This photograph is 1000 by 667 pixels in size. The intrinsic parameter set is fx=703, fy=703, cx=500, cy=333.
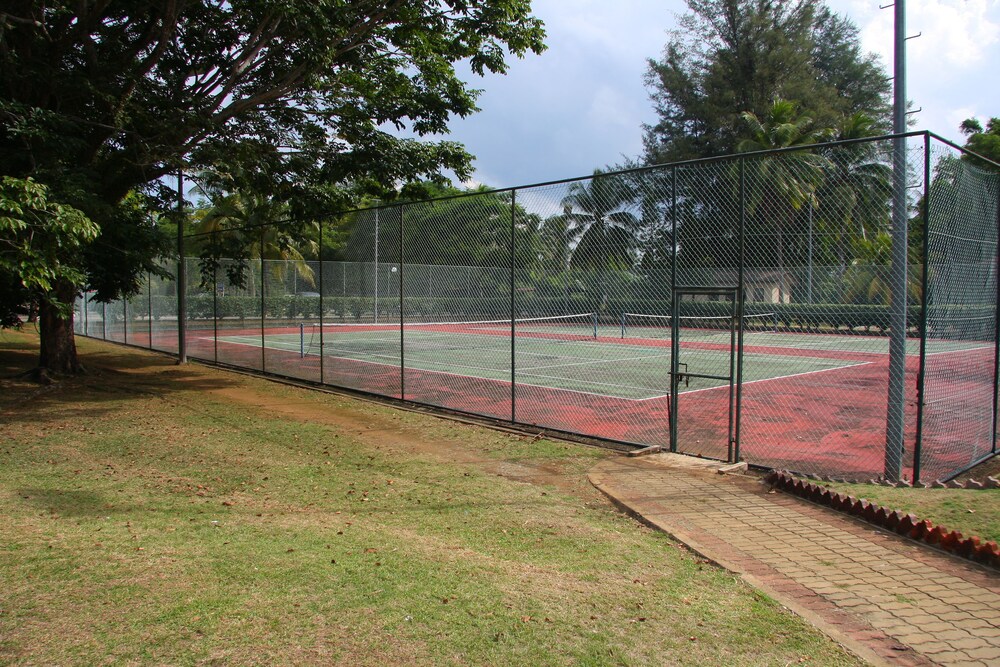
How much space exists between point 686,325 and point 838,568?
4696 millimetres

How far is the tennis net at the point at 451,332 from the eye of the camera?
35.3ft

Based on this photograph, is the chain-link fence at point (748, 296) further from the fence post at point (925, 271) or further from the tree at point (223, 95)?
the tree at point (223, 95)

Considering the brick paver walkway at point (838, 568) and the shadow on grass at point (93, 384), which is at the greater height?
the shadow on grass at point (93, 384)

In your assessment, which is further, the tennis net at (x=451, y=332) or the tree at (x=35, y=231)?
the tennis net at (x=451, y=332)

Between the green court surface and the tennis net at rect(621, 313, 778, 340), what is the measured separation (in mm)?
77

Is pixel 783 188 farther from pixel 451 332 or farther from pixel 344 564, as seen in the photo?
pixel 451 332

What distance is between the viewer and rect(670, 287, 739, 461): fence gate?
24.6 feet

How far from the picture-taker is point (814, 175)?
6789 millimetres

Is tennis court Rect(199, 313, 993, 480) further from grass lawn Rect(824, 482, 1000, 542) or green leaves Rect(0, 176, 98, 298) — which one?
green leaves Rect(0, 176, 98, 298)

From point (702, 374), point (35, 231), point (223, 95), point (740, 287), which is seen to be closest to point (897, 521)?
point (740, 287)

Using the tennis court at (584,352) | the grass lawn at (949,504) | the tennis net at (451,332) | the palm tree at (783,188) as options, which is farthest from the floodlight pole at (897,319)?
the tennis net at (451,332)

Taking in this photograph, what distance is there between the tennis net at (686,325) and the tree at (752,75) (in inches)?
1451

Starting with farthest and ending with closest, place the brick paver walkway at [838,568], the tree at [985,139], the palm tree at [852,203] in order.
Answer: the tree at [985,139]
the palm tree at [852,203]
the brick paver walkway at [838,568]

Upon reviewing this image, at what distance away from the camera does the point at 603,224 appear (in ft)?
27.9
